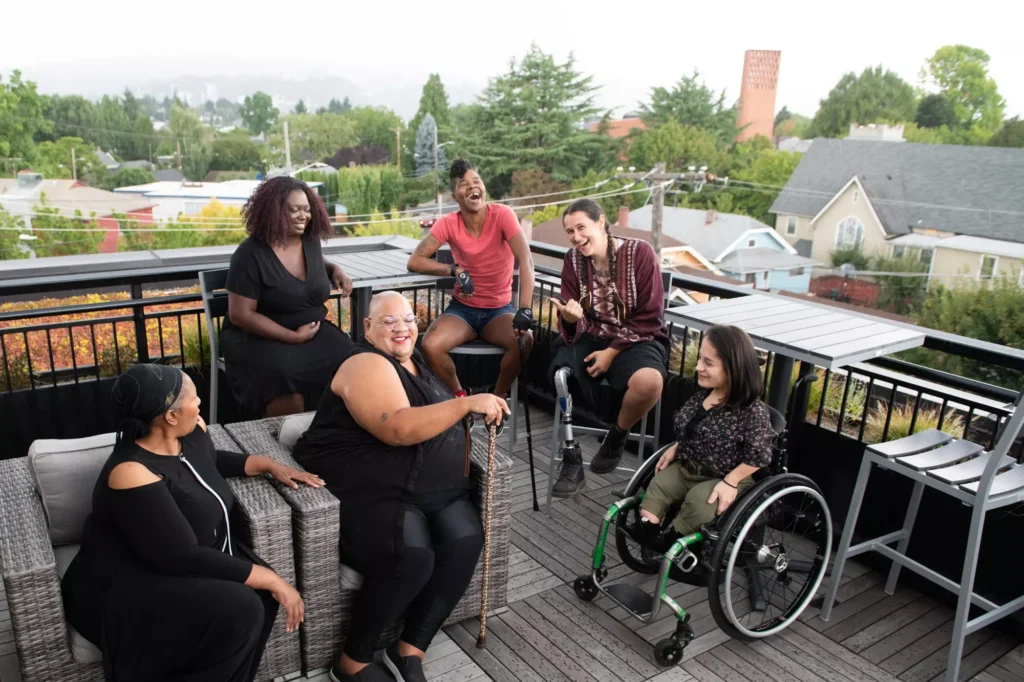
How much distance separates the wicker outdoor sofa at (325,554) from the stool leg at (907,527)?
4.30 ft

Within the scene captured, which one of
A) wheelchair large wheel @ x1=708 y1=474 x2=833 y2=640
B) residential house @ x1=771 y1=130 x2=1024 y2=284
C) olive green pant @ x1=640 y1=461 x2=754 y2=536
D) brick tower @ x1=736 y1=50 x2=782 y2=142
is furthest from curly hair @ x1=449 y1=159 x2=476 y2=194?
brick tower @ x1=736 y1=50 x2=782 y2=142

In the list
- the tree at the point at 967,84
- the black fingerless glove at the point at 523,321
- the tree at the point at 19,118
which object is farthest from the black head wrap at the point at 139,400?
the tree at the point at 967,84

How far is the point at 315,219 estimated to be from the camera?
3.06 metres

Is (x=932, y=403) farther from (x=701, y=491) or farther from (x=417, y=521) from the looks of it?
(x=417, y=521)

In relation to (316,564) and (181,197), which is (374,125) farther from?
(316,564)

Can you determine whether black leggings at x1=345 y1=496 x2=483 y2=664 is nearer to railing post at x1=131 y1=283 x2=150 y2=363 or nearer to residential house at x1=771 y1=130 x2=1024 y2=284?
railing post at x1=131 y1=283 x2=150 y2=363

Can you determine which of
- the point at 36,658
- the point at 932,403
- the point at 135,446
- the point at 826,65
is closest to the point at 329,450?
the point at 135,446

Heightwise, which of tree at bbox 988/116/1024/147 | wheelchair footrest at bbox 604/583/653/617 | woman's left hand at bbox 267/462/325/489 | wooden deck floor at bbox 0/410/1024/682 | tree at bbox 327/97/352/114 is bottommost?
wooden deck floor at bbox 0/410/1024/682

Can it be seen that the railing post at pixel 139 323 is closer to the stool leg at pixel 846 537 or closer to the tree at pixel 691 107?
the stool leg at pixel 846 537

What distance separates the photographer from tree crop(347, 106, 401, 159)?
51522 mm

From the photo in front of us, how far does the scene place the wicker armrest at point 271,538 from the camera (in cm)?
186

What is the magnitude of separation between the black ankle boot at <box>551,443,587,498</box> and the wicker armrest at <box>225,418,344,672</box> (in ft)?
3.74

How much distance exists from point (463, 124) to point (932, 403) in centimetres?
4222

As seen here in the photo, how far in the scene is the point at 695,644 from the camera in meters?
2.28
